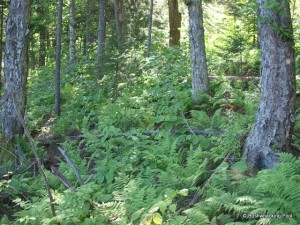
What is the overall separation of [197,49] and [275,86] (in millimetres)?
4541

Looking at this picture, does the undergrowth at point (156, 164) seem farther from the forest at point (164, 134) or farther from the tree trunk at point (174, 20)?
the tree trunk at point (174, 20)

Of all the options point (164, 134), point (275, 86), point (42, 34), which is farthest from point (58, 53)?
point (42, 34)

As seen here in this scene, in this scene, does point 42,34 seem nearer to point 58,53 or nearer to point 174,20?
point 174,20

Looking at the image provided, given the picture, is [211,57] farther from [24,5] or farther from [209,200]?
[209,200]

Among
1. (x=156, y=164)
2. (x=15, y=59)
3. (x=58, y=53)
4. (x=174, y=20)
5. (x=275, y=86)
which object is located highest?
(x=174, y=20)

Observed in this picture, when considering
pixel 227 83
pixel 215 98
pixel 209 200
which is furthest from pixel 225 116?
pixel 209 200

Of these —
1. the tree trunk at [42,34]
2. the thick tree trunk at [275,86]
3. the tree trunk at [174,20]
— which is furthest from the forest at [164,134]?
the tree trunk at [42,34]

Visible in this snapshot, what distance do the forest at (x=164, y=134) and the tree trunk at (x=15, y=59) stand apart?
0.08 feet

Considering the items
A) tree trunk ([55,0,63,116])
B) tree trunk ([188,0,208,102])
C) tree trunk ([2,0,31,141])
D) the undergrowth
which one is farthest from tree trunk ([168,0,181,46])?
tree trunk ([2,0,31,141])

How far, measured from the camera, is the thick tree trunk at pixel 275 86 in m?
5.26

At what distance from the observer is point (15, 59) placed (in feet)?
28.8

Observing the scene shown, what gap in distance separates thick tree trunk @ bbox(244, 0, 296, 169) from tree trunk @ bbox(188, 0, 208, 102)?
4.21 m

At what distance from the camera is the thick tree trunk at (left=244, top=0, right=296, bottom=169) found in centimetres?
526

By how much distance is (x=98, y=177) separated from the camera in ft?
20.4
